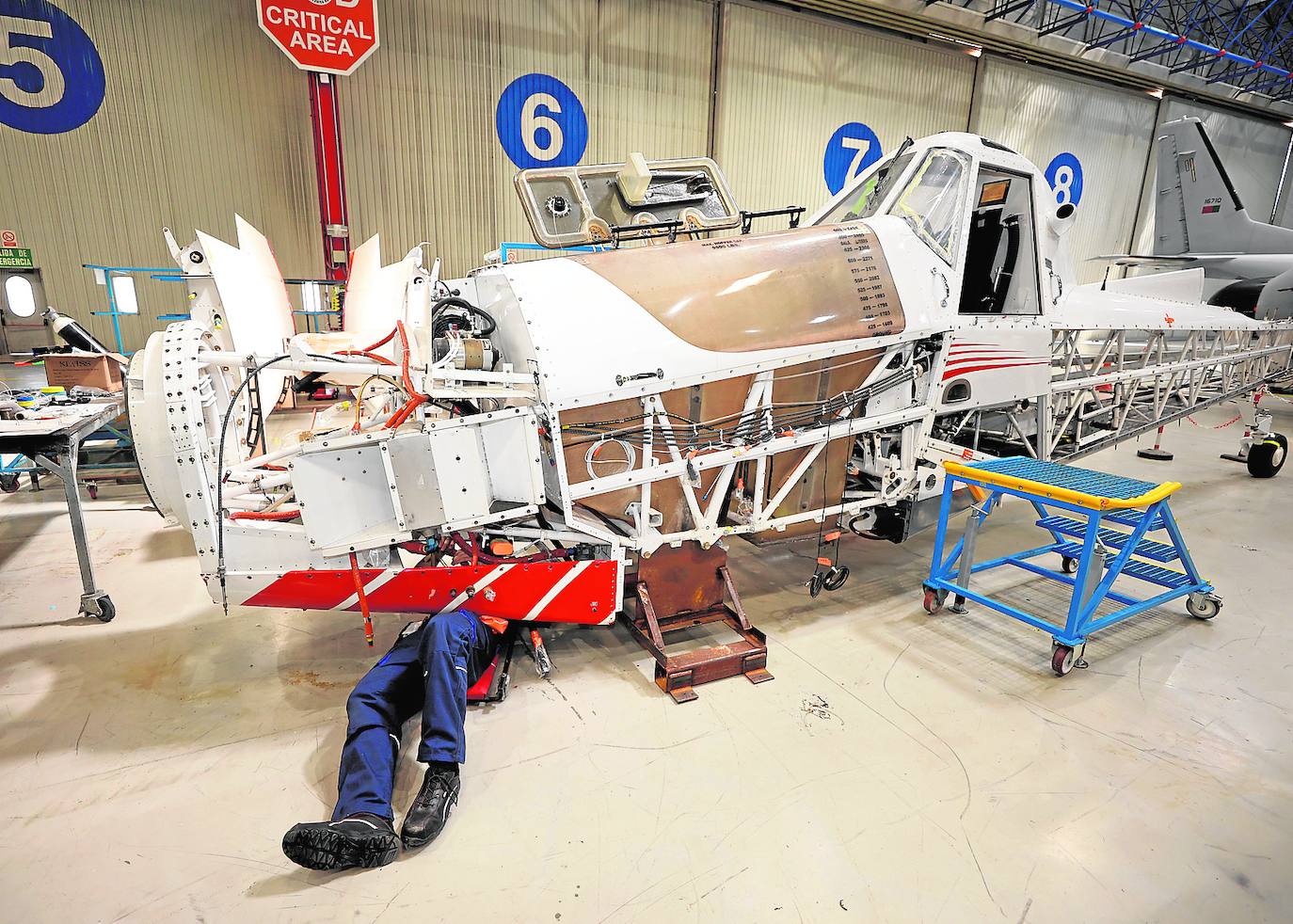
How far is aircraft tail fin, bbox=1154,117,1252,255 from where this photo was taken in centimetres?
1261

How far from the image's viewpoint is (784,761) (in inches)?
105

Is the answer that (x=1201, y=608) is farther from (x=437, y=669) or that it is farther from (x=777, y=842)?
(x=437, y=669)

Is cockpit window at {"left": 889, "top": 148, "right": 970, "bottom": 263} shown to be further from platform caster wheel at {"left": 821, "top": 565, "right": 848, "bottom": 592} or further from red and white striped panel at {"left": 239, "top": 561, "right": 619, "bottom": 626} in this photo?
red and white striped panel at {"left": 239, "top": 561, "right": 619, "bottom": 626}

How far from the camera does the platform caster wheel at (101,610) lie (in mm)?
3779

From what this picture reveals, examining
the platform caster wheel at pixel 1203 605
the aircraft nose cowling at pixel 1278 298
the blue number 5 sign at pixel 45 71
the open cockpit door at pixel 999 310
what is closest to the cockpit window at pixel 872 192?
the open cockpit door at pixel 999 310

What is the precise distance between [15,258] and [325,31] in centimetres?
535

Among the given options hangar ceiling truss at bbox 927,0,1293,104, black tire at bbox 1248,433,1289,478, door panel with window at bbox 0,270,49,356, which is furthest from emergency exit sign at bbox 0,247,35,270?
hangar ceiling truss at bbox 927,0,1293,104

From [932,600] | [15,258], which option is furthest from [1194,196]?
[15,258]

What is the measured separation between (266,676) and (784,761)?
8.39 ft

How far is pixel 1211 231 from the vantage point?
13.1 m

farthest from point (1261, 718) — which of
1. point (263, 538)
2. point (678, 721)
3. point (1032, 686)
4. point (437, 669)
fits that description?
point (263, 538)

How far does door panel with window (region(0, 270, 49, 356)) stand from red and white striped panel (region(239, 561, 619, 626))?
9918 millimetres

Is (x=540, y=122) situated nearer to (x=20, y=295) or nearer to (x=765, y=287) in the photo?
(x=20, y=295)

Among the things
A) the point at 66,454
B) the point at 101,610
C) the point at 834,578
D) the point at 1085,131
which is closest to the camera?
the point at 66,454
